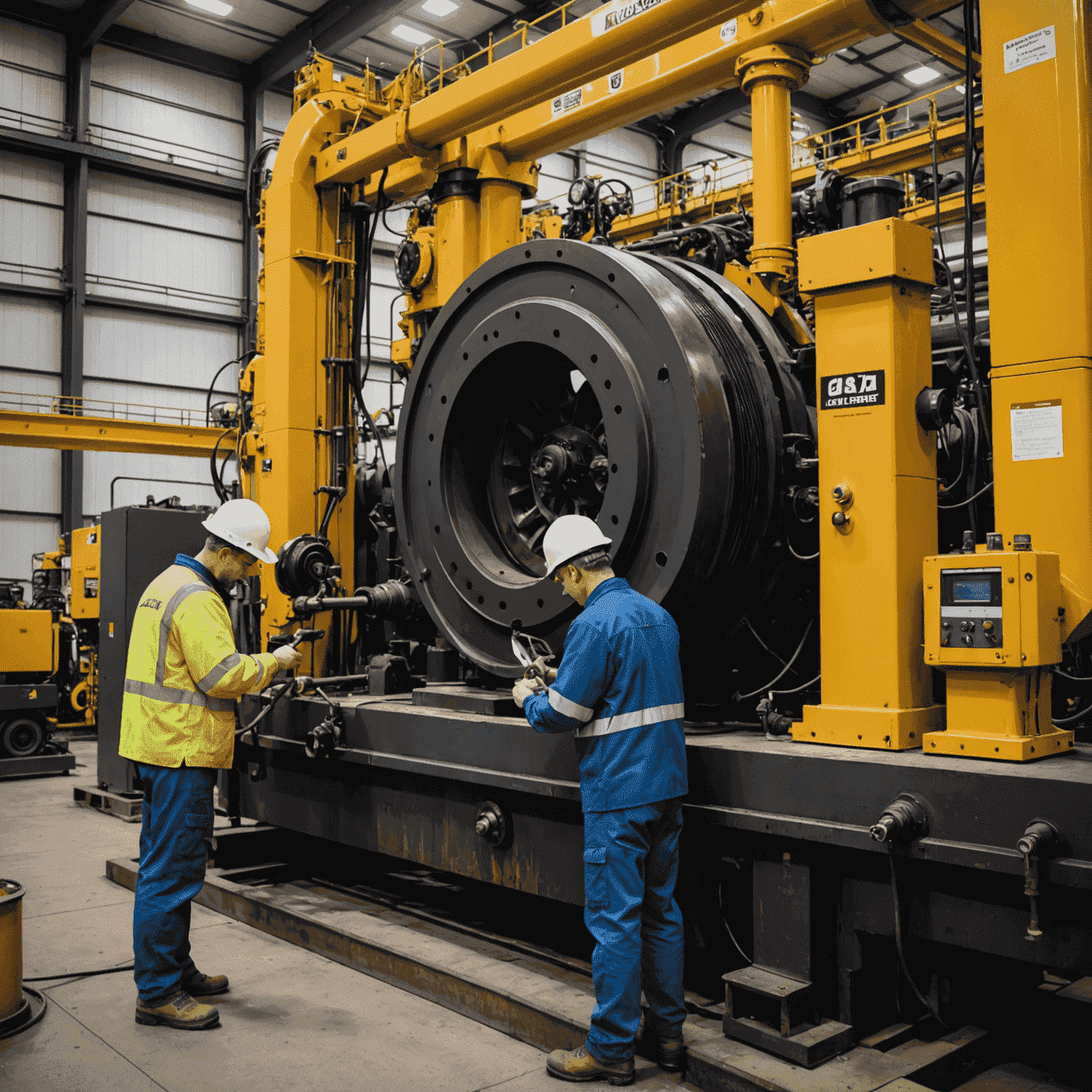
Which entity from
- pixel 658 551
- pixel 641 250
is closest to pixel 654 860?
pixel 658 551

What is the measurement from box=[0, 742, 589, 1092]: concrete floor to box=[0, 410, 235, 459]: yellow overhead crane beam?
757 centimetres

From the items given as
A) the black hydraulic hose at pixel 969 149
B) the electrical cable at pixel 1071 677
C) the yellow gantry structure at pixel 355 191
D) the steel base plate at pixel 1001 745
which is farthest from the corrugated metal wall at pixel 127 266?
the steel base plate at pixel 1001 745

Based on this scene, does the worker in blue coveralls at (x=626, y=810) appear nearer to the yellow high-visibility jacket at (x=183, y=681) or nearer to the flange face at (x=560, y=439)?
the flange face at (x=560, y=439)

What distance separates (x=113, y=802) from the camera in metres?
7.38

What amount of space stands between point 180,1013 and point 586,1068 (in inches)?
52.1

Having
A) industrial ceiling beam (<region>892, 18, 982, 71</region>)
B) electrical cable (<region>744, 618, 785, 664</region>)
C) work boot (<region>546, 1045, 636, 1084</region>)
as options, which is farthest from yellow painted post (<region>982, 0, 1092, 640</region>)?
industrial ceiling beam (<region>892, 18, 982, 71</region>)

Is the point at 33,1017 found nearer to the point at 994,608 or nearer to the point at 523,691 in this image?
the point at 523,691

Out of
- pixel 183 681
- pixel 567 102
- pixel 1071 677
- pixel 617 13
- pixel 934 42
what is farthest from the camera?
pixel 567 102

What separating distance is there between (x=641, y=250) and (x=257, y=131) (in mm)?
13715

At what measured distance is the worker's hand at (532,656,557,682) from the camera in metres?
3.25

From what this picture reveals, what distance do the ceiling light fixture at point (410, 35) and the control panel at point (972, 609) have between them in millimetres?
14905

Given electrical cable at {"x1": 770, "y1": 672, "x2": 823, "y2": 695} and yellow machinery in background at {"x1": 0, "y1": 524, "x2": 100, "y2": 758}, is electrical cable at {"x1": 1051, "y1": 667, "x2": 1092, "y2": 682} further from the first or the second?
yellow machinery in background at {"x1": 0, "y1": 524, "x2": 100, "y2": 758}

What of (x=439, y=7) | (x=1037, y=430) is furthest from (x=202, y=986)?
(x=439, y=7)

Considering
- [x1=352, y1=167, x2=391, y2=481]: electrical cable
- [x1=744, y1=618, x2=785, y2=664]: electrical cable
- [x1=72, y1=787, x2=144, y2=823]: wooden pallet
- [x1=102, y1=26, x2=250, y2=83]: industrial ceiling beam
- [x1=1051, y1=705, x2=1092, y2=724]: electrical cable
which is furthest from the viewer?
[x1=102, y1=26, x2=250, y2=83]: industrial ceiling beam
